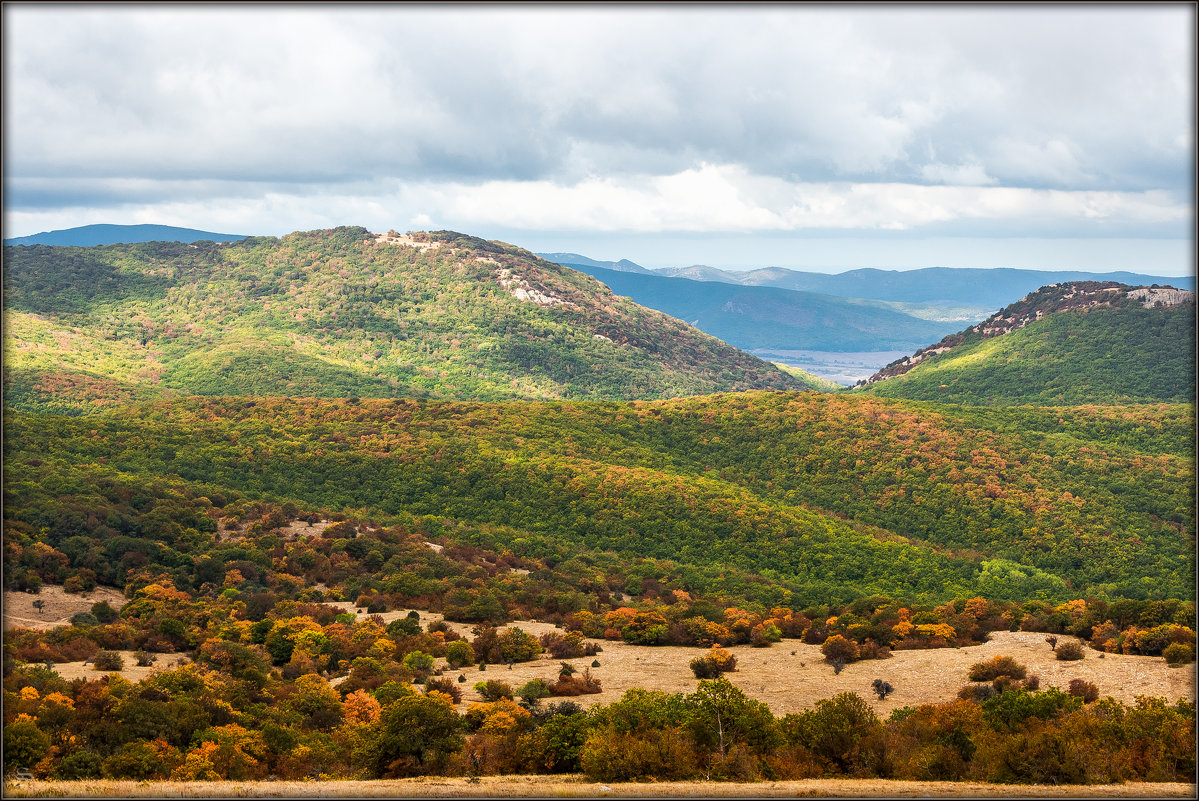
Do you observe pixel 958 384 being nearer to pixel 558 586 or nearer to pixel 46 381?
pixel 558 586

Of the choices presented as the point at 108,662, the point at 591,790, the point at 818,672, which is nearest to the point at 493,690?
the point at 591,790

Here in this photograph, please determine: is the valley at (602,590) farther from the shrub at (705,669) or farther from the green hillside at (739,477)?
the green hillside at (739,477)

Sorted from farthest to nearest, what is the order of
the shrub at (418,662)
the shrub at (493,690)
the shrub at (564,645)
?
the shrub at (564,645)
the shrub at (418,662)
the shrub at (493,690)

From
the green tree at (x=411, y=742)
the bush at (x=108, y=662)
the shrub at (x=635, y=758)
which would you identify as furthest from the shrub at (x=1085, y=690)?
the bush at (x=108, y=662)

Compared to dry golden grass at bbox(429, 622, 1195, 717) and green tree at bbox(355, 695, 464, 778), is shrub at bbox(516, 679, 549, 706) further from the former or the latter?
green tree at bbox(355, 695, 464, 778)

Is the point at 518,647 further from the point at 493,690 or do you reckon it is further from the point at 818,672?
the point at 818,672

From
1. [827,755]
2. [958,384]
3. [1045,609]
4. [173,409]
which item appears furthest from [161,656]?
[958,384]
